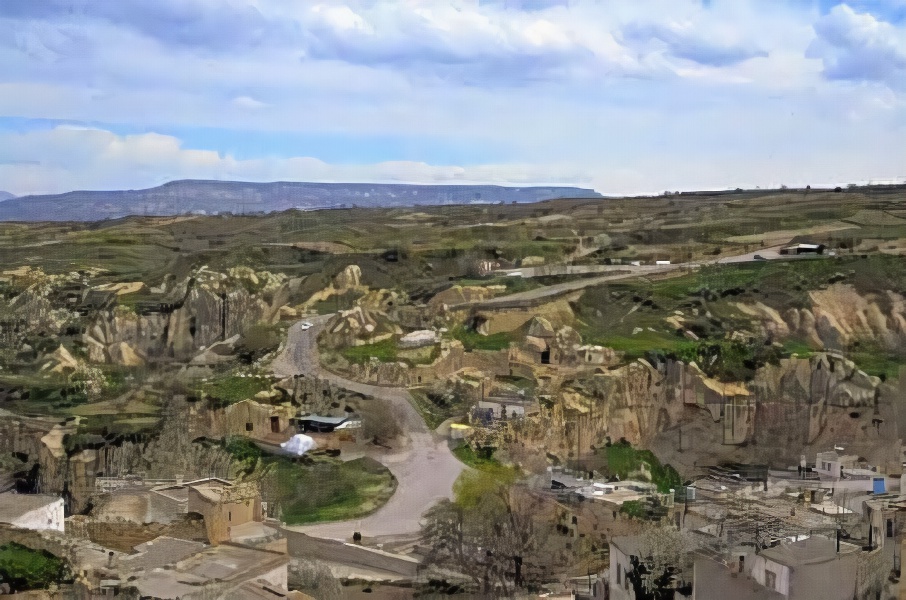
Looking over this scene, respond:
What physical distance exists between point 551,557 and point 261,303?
708 cm

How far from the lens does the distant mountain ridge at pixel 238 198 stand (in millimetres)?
13656

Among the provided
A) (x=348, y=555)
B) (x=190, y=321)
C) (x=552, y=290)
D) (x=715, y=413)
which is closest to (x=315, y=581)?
(x=348, y=555)

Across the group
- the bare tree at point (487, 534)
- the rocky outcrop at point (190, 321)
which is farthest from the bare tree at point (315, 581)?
the rocky outcrop at point (190, 321)

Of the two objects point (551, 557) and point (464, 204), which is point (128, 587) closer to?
point (551, 557)

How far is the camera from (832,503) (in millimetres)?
8070

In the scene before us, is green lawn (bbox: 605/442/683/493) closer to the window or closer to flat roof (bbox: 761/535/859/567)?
flat roof (bbox: 761/535/859/567)

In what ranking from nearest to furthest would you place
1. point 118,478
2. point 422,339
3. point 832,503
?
point 832,503 → point 118,478 → point 422,339

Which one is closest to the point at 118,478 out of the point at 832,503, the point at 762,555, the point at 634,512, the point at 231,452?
the point at 231,452

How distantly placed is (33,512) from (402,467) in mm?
3371

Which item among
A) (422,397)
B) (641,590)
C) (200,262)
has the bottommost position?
(641,590)

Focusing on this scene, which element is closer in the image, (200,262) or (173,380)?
(173,380)

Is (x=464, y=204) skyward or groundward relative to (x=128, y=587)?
skyward

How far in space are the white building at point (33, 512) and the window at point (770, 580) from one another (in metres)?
5.82

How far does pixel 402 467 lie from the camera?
9195 mm
